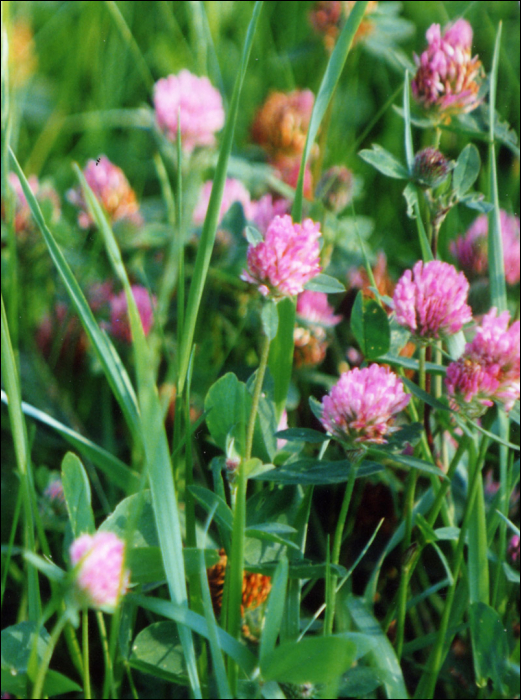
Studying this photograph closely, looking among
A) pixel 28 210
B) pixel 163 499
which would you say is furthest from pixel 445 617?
pixel 28 210

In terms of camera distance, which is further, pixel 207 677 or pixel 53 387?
pixel 53 387

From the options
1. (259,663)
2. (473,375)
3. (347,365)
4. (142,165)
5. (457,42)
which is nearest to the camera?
(259,663)

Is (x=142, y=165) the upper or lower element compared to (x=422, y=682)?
upper

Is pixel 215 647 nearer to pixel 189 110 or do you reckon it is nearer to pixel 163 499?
pixel 163 499

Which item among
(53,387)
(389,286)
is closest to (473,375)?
(389,286)

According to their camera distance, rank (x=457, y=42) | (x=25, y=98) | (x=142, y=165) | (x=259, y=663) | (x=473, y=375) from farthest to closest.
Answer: (x=25, y=98) → (x=142, y=165) → (x=457, y=42) → (x=473, y=375) → (x=259, y=663)

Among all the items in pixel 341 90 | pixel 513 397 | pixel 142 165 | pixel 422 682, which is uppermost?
pixel 341 90

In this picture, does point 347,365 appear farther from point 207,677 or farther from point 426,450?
point 207,677
